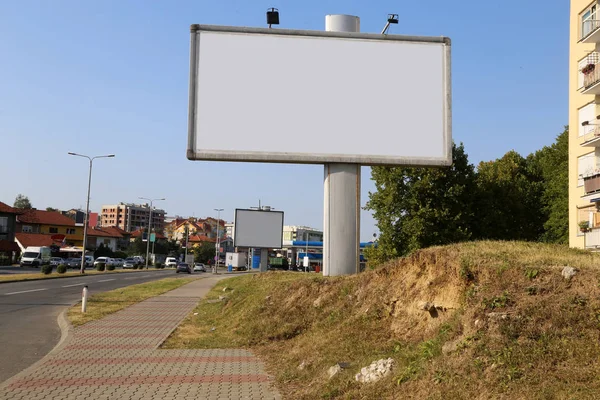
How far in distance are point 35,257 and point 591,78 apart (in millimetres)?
56733

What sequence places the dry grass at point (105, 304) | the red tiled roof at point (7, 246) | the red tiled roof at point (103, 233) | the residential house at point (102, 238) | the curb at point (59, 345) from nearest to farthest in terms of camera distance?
1. the curb at point (59, 345)
2. the dry grass at point (105, 304)
3. the red tiled roof at point (7, 246)
4. the residential house at point (102, 238)
5. the red tiled roof at point (103, 233)

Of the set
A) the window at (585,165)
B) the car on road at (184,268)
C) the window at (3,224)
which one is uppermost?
the window at (585,165)

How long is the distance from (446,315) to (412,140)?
721 cm

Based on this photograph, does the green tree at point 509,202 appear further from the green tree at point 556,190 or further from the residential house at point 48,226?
the residential house at point 48,226

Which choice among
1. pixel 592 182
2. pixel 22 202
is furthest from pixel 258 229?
pixel 22 202

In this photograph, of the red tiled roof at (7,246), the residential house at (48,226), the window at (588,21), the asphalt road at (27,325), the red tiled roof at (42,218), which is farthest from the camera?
the red tiled roof at (42,218)

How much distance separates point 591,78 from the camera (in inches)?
1289

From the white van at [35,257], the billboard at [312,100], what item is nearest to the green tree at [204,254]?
A: the white van at [35,257]

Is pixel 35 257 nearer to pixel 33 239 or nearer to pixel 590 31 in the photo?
pixel 33 239

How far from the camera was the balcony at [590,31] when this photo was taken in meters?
32.6

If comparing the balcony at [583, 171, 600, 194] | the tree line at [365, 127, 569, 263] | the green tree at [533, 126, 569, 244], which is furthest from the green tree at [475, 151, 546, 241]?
the balcony at [583, 171, 600, 194]

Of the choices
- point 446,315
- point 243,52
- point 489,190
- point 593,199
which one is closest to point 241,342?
point 446,315

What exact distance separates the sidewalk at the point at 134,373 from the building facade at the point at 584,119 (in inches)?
1043

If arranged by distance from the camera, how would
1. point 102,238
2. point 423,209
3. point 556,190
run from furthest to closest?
point 102,238 < point 556,190 < point 423,209
